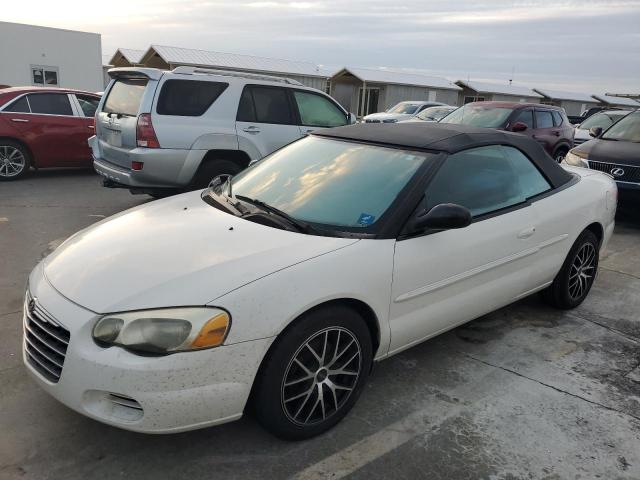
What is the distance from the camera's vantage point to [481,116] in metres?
11.2

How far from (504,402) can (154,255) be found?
2205 mm

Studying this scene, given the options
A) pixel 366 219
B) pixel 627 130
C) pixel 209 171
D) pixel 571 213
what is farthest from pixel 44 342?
pixel 627 130

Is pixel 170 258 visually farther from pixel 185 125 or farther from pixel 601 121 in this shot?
pixel 601 121

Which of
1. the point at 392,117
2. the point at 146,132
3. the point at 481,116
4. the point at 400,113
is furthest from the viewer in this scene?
the point at 400,113

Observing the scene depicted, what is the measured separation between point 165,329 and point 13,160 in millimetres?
8233

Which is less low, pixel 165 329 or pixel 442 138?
pixel 442 138

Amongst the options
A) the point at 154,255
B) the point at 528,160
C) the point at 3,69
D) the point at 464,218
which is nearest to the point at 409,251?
the point at 464,218

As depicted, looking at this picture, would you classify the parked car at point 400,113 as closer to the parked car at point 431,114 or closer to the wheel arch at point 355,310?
the parked car at point 431,114

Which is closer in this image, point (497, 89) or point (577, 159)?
point (577, 159)

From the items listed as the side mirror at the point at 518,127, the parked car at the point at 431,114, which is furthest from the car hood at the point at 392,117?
the side mirror at the point at 518,127

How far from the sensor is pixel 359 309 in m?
2.83

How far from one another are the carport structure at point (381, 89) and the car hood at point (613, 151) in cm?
2471

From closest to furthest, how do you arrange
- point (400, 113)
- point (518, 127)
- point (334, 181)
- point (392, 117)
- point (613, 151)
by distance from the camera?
point (334, 181), point (613, 151), point (518, 127), point (392, 117), point (400, 113)

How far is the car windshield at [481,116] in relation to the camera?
1094 centimetres
